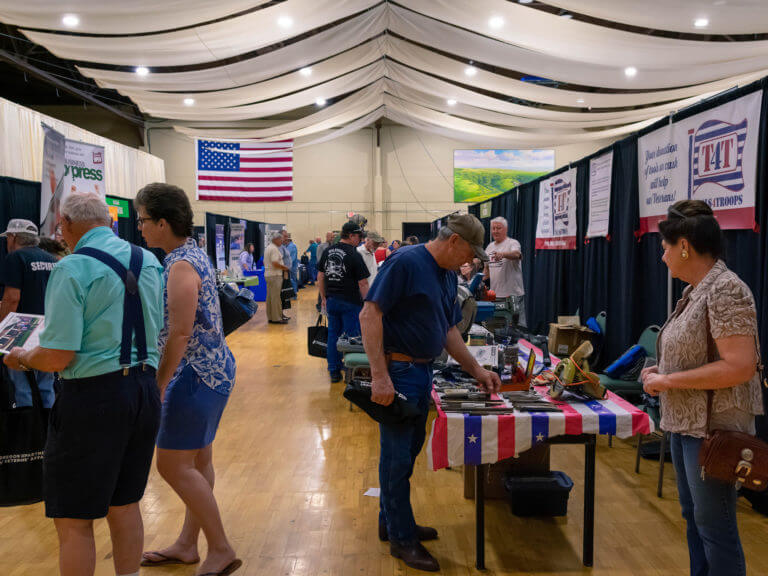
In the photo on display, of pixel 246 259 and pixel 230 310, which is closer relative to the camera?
pixel 230 310

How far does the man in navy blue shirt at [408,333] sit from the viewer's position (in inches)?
89.0

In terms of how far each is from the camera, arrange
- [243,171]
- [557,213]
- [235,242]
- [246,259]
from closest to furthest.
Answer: [557,213]
[235,242]
[243,171]
[246,259]

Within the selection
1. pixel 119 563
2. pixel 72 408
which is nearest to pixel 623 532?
pixel 119 563

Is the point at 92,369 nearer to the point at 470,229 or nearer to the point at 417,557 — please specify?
the point at 470,229

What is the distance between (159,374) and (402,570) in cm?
130

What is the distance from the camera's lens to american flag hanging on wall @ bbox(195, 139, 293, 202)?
39.0 feet

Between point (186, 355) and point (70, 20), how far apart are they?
462 centimetres

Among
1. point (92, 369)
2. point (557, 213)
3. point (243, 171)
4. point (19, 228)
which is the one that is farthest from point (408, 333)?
point (243, 171)

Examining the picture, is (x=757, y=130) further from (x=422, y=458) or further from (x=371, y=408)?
(x=422, y=458)

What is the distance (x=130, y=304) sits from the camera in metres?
1.77

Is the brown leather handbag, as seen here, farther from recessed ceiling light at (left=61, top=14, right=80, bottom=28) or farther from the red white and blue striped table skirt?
recessed ceiling light at (left=61, top=14, right=80, bottom=28)

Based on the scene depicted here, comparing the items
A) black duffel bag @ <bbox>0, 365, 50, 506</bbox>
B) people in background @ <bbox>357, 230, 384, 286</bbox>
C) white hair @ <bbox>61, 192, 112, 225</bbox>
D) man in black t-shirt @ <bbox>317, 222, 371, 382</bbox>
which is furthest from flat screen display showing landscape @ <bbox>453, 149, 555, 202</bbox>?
white hair @ <bbox>61, 192, 112, 225</bbox>

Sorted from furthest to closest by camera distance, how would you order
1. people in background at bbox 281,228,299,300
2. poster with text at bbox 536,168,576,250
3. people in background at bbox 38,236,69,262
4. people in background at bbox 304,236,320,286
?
people in background at bbox 304,236,320,286 → people in background at bbox 281,228,299,300 → poster with text at bbox 536,168,576,250 → people in background at bbox 38,236,69,262

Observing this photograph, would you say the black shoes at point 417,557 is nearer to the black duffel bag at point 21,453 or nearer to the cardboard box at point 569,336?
the black duffel bag at point 21,453
